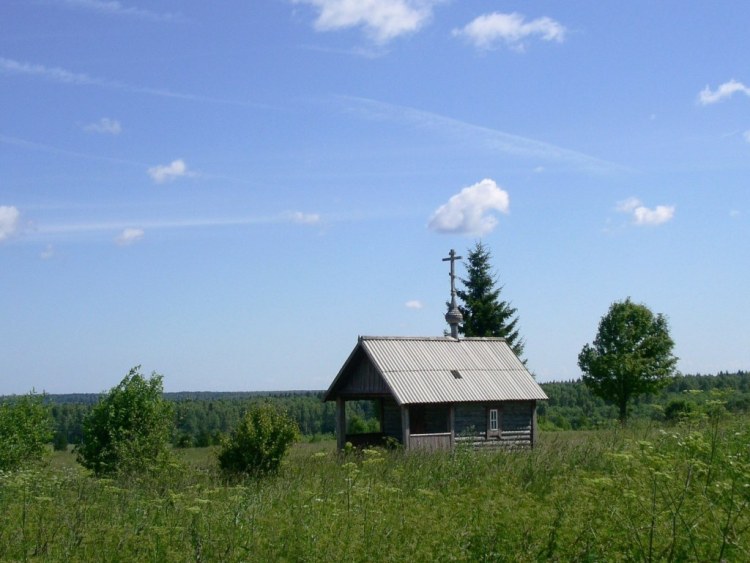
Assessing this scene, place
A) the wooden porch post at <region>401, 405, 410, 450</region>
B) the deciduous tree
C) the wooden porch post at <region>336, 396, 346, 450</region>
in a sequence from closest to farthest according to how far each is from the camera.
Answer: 1. the wooden porch post at <region>401, 405, 410, 450</region>
2. the wooden porch post at <region>336, 396, 346, 450</region>
3. the deciduous tree

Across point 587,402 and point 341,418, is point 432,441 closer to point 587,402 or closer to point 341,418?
point 341,418

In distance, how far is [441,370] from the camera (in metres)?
26.8

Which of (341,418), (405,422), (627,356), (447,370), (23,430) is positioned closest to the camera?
(23,430)

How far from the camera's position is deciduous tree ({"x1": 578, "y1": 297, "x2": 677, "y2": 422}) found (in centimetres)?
4384

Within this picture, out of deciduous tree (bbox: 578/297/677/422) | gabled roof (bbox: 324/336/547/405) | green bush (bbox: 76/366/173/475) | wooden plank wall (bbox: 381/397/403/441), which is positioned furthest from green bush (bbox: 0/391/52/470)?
deciduous tree (bbox: 578/297/677/422)

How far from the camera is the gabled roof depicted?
2545cm

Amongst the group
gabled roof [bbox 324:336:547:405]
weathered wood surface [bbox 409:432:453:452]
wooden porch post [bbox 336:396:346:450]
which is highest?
gabled roof [bbox 324:336:547:405]

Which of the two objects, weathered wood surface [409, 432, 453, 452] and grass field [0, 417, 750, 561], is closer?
grass field [0, 417, 750, 561]

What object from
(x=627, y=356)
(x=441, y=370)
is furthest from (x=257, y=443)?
(x=627, y=356)

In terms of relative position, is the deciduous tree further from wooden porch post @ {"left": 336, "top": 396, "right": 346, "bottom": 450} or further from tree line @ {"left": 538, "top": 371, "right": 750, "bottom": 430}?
wooden porch post @ {"left": 336, "top": 396, "right": 346, "bottom": 450}

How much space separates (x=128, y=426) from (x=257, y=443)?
288cm

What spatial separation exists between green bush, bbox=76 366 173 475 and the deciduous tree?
1178 inches

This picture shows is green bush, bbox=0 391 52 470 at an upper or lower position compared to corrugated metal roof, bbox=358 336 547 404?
lower

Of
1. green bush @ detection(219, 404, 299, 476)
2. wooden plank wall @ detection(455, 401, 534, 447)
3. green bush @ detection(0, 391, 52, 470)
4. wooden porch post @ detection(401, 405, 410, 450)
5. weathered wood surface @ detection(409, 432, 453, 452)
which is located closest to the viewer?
green bush @ detection(219, 404, 299, 476)
